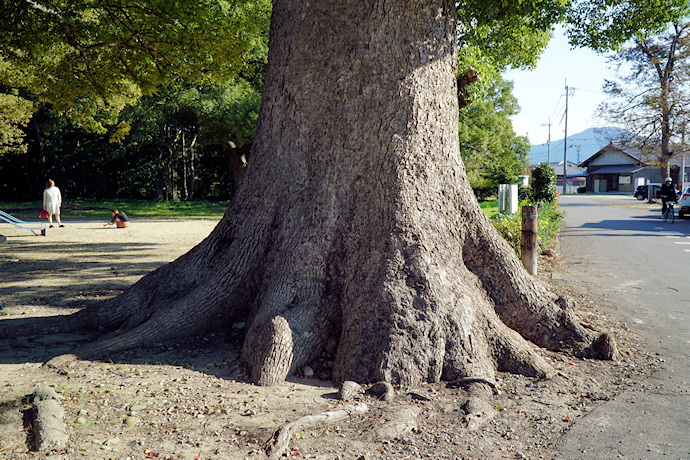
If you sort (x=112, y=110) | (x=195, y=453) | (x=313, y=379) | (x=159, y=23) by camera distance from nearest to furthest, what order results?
(x=195, y=453), (x=313, y=379), (x=159, y=23), (x=112, y=110)

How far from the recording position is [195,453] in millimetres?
3129

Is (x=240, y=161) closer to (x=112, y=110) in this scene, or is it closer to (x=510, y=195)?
(x=112, y=110)

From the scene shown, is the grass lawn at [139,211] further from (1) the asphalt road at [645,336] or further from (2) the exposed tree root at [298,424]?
(2) the exposed tree root at [298,424]

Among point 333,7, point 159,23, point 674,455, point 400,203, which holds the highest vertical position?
point 159,23

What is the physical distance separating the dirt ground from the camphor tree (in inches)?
8.2

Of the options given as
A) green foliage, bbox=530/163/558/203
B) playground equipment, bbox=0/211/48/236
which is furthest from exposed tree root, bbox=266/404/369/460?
green foliage, bbox=530/163/558/203

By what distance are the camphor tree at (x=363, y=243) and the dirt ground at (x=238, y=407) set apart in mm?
208

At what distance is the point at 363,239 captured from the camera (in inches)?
183

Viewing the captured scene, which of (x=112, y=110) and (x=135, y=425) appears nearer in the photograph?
(x=135, y=425)

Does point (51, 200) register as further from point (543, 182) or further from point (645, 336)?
point (543, 182)

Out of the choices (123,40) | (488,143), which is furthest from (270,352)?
(488,143)

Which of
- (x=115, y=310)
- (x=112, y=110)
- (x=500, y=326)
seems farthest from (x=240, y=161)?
(x=500, y=326)

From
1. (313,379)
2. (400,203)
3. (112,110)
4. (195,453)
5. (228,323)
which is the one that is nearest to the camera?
(195,453)

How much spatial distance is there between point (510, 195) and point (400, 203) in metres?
11.7
